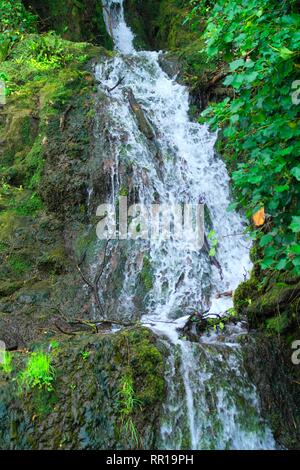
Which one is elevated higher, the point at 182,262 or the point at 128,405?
the point at 182,262

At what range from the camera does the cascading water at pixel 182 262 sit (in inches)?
179

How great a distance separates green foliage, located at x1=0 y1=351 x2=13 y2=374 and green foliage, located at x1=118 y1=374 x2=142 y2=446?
1.02 meters

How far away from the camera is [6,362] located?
441cm

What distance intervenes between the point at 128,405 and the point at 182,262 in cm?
316

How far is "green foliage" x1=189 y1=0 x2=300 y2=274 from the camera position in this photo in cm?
336

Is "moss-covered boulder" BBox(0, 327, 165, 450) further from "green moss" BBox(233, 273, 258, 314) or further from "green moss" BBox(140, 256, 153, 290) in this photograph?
"green moss" BBox(140, 256, 153, 290)

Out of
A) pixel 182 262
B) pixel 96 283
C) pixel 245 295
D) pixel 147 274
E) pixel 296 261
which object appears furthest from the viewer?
pixel 182 262

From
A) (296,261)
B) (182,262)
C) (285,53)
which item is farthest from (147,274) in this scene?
(285,53)

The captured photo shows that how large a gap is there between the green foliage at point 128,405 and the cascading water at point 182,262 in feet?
0.94

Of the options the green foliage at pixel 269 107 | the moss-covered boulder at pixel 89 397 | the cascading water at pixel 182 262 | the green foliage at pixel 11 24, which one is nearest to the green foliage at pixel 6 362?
the moss-covered boulder at pixel 89 397

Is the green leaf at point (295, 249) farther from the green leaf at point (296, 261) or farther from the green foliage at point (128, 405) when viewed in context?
the green foliage at point (128, 405)

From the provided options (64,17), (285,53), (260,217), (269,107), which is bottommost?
(285,53)

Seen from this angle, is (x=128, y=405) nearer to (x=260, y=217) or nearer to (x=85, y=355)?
(x=85, y=355)

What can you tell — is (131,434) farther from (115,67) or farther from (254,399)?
(115,67)
